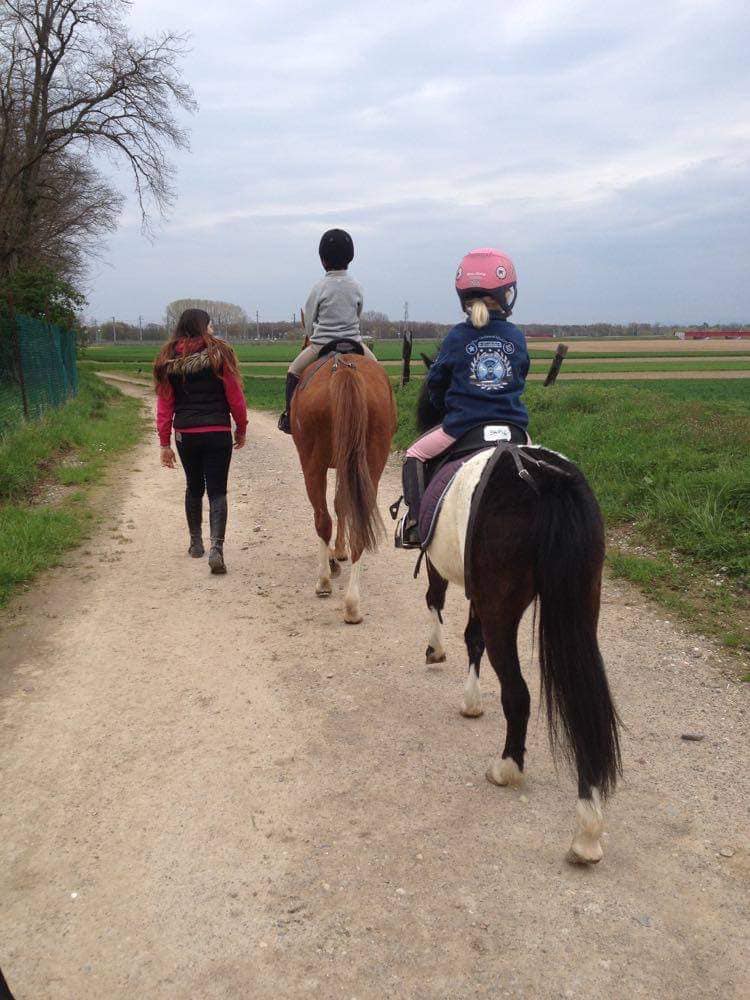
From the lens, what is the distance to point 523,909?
2.56 meters

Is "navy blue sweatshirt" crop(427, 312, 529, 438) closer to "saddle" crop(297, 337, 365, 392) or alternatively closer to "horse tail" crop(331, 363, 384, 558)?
"horse tail" crop(331, 363, 384, 558)

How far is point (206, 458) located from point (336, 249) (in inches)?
82.4

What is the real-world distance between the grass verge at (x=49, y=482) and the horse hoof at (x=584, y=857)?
4428 millimetres

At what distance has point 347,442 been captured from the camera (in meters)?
5.20

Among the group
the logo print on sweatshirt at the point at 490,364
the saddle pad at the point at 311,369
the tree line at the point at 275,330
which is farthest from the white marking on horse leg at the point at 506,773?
the tree line at the point at 275,330

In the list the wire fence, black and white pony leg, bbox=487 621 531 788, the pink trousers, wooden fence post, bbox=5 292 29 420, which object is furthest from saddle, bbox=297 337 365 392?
wooden fence post, bbox=5 292 29 420

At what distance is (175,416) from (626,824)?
4792 millimetres

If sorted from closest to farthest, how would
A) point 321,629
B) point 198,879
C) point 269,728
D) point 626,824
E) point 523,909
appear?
1. point 523,909
2. point 198,879
3. point 626,824
4. point 269,728
5. point 321,629

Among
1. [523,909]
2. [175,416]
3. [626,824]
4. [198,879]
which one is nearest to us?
[523,909]

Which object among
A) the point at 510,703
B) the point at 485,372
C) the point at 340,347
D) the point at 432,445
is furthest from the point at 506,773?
the point at 340,347

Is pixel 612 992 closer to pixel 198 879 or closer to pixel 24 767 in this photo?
pixel 198 879

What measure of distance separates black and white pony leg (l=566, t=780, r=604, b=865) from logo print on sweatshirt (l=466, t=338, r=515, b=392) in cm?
177

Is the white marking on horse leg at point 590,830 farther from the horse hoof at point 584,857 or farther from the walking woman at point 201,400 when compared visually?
the walking woman at point 201,400

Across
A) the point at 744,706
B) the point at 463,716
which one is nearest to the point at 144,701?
the point at 463,716
